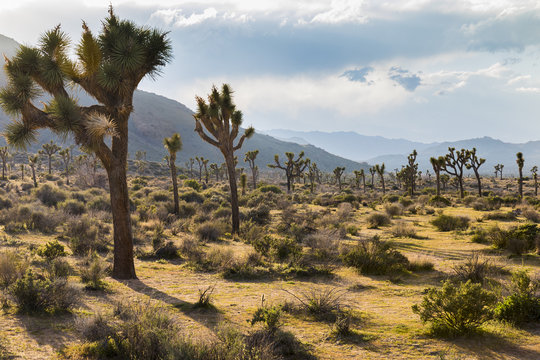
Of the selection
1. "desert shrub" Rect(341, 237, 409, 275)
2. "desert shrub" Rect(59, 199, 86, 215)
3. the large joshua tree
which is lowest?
"desert shrub" Rect(341, 237, 409, 275)

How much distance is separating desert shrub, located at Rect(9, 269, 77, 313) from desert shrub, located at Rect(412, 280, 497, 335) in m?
6.51

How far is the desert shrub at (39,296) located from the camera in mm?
6012

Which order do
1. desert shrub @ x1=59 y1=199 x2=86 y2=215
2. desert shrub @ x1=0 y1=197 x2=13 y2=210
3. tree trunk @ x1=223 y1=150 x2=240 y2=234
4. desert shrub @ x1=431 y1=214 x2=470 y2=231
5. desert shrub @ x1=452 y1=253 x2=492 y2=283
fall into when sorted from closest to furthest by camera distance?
desert shrub @ x1=452 y1=253 x2=492 y2=283 < desert shrub @ x1=431 y1=214 x2=470 y2=231 < tree trunk @ x1=223 y1=150 x2=240 y2=234 < desert shrub @ x1=0 y1=197 x2=13 y2=210 < desert shrub @ x1=59 y1=199 x2=86 y2=215

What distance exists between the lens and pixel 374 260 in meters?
9.89

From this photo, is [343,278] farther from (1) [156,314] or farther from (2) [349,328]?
(1) [156,314]

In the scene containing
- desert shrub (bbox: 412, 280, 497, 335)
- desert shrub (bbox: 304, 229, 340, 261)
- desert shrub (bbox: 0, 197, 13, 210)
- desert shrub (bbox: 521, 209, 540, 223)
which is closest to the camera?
desert shrub (bbox: 412, 280, 497, 335)

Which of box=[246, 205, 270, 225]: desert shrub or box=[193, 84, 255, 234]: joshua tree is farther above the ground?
box=[193, 84, 255, 234]: joshua tree

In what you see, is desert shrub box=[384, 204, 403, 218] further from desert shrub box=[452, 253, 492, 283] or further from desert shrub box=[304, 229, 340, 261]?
desert shrub box=[452, 253, 492, 283]

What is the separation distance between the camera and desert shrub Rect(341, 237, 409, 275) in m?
9.72

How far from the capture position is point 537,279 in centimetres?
668

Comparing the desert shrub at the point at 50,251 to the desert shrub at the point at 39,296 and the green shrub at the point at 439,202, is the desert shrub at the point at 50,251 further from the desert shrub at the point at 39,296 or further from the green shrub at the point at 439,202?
the green shrub at the point at 439,202

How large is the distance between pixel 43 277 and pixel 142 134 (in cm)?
20784

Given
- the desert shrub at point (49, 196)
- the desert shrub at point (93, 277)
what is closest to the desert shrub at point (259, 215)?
the desert shrub at point (93, 277)

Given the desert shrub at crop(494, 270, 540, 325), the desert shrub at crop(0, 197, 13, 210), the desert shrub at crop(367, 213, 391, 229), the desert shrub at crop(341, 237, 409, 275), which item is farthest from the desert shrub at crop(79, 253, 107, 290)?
the desert shrub at crop(367, 213, 391, 229)
